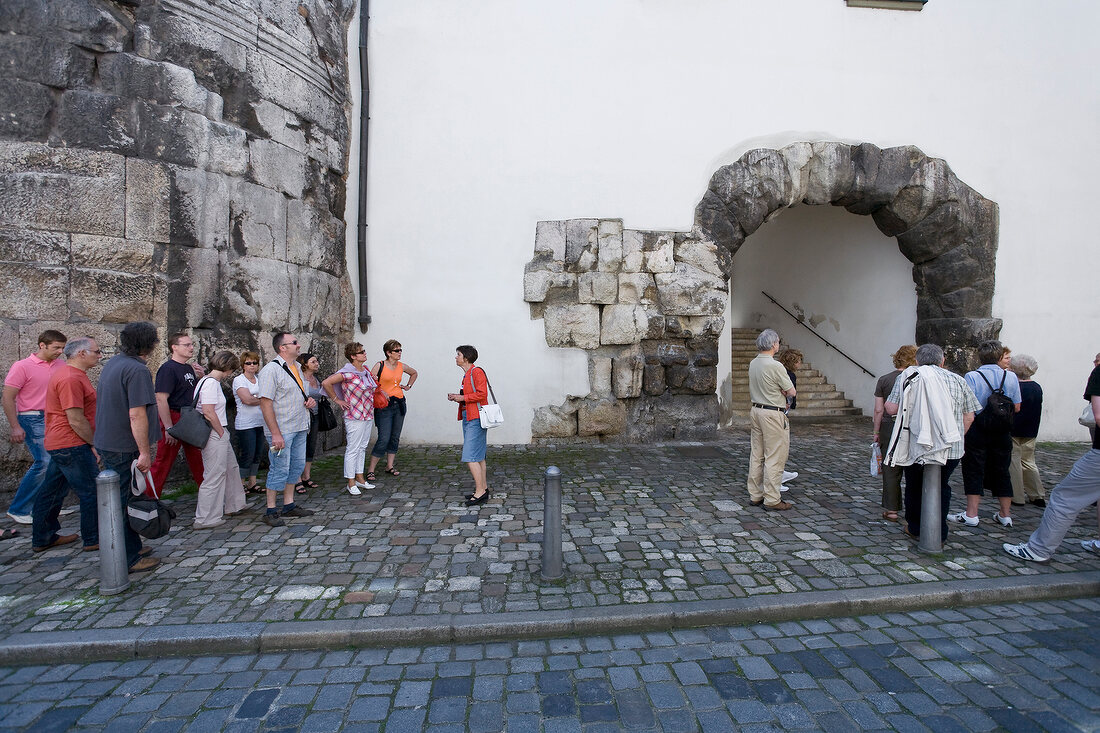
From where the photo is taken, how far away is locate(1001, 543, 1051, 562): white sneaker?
3.92m

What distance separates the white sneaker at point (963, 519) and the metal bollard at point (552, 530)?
3472mm

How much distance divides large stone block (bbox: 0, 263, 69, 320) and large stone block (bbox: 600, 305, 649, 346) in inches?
229

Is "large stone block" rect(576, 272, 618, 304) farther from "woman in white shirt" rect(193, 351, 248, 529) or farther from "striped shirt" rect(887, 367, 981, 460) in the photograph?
"woman in white shirt" rect(193, 351, 248, 529)

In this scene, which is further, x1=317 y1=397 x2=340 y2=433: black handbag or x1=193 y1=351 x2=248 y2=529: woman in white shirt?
x1=317 y1=397 x2=340 y2=433: black handbag

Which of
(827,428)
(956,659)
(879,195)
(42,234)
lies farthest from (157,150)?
(827,428)

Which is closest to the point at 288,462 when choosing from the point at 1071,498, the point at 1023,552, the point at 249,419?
the point at 249,419

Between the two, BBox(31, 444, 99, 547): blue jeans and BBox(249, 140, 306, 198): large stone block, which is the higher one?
BBox(249, 140, 306, 198): large stone block

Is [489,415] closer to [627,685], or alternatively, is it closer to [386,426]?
[386,426]

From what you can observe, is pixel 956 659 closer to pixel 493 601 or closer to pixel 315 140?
pixel 493 601

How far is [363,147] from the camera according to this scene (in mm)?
7652

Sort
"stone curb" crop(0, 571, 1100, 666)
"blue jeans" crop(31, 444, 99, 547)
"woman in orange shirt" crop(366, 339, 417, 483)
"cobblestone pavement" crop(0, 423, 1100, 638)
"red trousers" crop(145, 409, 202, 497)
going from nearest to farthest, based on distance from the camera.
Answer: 1. "stone curb" crop(0, 571, 1100, 666)
2. "cobblestone pavement" crop(0, 423, 1100, 638)
3. "blue jeans" crop(31, 444, 99, 547)
4. "red trousers" crop(145, 409, 202, 497)
5. "woman in orange shirt" crop(366, 339, 417, 483)

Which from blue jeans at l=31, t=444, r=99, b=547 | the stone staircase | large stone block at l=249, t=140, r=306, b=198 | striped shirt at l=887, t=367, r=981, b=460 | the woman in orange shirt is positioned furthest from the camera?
the stone staircase

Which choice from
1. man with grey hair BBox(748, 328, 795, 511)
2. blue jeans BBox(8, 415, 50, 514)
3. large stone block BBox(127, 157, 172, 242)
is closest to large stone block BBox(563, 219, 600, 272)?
man with grey hair BBox(748, 328, 795, 511)

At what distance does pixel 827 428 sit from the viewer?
9148 mm
